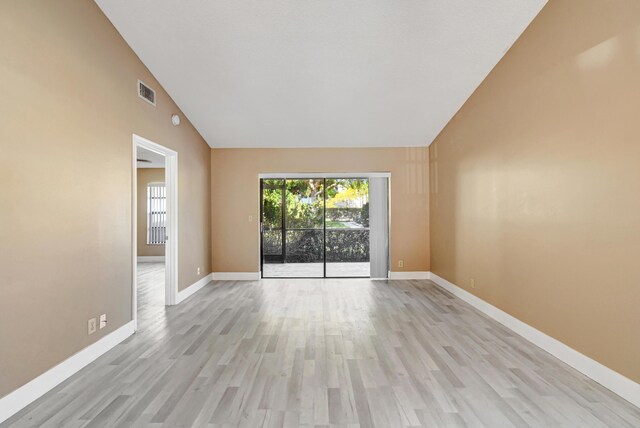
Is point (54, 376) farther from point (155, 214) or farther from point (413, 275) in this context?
point (155, 214)

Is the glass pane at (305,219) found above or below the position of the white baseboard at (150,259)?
above

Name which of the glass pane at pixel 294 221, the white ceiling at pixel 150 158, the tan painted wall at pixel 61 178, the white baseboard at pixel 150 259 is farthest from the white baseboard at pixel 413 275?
the white baseboard at pixel 150 259

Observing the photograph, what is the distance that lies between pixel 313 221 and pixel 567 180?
14.6 feet

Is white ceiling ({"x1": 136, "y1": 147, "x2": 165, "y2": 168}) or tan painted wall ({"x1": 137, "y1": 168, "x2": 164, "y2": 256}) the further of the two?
tan painted wall ({"x1": 137, "y1": 168, "x2": 164, "y2": 256})

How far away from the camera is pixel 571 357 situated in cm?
288

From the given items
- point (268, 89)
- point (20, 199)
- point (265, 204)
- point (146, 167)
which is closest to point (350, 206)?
point (265, 204)

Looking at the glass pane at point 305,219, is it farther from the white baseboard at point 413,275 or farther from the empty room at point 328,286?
the white baseboard at point 413,275

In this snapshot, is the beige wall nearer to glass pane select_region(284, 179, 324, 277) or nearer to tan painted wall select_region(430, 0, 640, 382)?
glass pane select_region(284, 179, 324, 277)

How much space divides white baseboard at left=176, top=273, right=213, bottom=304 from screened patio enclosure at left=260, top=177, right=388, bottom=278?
1.06 metres

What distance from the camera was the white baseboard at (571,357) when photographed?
2.36 meters

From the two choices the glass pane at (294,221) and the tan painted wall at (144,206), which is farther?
the tan painted wall at (144,206)

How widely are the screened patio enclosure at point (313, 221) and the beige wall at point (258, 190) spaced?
0.31 m

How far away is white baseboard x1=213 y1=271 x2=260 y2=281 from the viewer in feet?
21.3

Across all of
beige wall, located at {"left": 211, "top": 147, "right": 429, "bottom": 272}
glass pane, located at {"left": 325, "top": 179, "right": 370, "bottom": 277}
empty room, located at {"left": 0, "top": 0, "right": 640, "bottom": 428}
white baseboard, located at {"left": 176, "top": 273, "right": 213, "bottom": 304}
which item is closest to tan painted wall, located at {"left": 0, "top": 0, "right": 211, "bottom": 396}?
empty room, located at {"left": 0, "top": 0, "right": 640, "bottom": 428}
